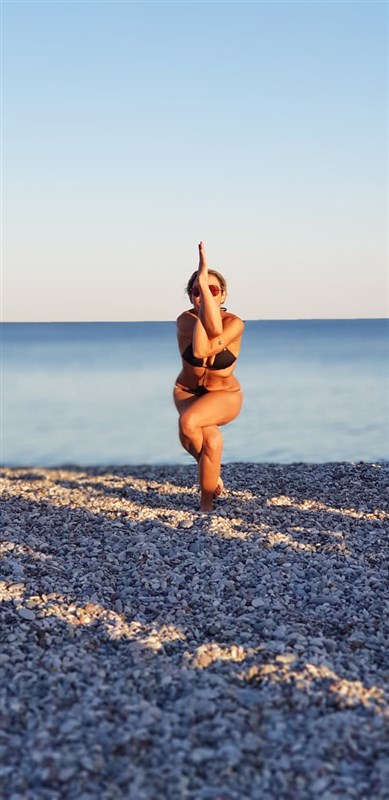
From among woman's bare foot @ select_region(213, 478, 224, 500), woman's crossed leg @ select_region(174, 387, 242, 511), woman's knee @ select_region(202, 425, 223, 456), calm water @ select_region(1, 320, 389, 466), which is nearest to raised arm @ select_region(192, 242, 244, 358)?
woman's crossed leg @ select_region(174, 387, 242, 511)

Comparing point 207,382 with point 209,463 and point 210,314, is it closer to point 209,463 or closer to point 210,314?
point 209,463

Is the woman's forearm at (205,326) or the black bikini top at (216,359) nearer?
the woman's forearm at (205,326)

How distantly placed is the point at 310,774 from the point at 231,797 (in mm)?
401

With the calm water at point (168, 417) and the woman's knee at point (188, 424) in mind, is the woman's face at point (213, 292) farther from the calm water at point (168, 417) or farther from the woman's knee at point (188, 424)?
the calm water at point (168, 417)

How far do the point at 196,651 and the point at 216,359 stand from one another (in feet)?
12.6

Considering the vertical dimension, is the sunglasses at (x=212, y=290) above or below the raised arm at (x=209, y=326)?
above

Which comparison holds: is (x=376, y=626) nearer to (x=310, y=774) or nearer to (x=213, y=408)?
(x=310, y=774)

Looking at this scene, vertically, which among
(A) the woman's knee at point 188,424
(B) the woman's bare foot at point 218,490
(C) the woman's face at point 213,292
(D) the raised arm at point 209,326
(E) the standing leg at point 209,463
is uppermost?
(C) the woman's face at point 213,292

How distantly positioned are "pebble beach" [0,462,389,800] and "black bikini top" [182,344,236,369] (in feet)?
5.03

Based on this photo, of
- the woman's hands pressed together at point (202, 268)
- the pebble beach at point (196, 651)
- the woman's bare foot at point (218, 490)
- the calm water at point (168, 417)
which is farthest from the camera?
the calm water at point (168, 417)

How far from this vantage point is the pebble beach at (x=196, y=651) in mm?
3637

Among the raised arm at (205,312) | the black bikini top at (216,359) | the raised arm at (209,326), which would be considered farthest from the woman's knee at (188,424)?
the raised arm at (205,312)

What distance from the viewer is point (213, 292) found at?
793 centimetres

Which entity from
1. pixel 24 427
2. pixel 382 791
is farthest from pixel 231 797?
A: pixel 24 427
